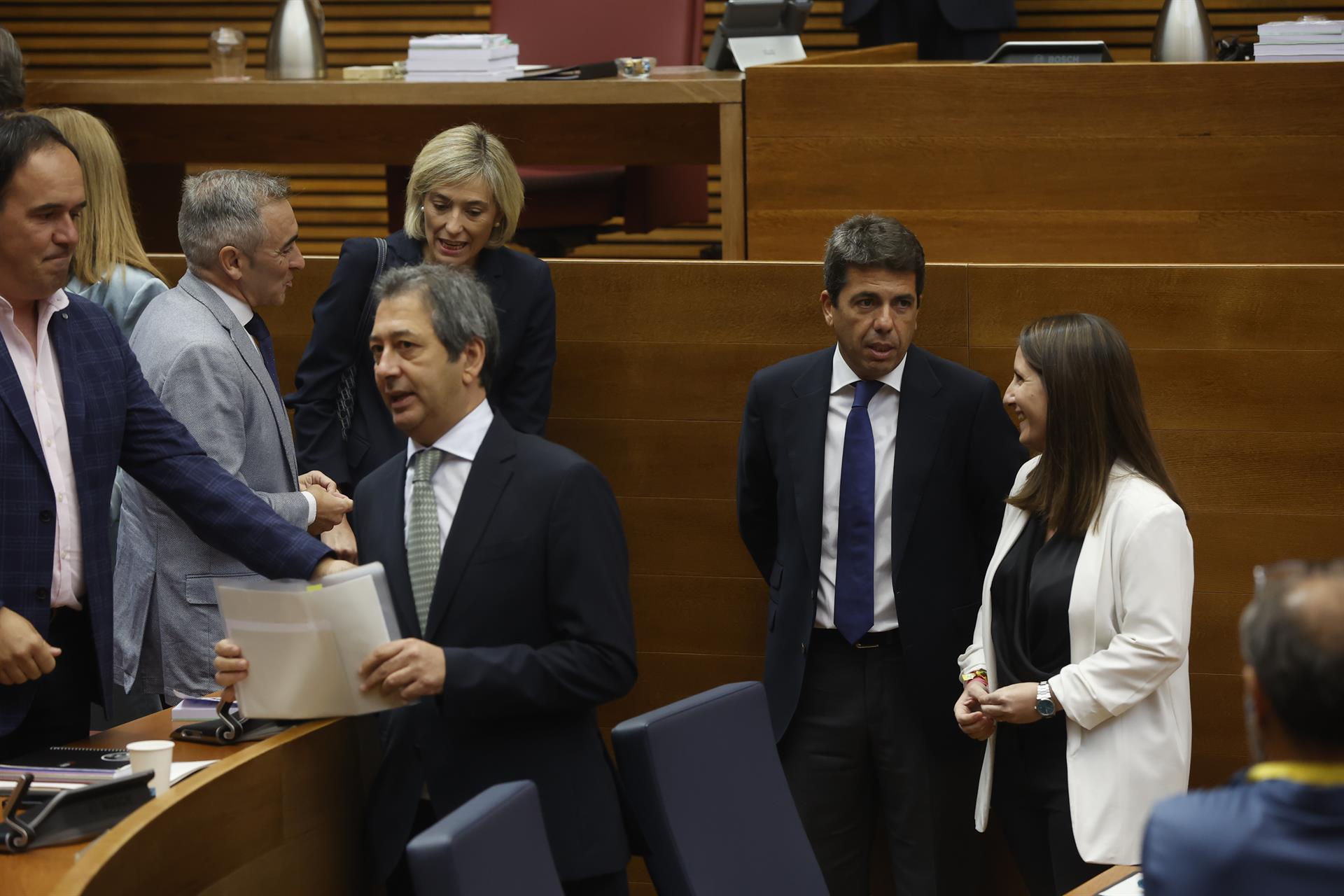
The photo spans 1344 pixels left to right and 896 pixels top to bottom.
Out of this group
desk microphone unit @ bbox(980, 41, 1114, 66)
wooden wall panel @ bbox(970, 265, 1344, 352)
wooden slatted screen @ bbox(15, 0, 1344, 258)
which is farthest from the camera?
wooden slatted screen @ bbox(15, 0, 1344, 258)

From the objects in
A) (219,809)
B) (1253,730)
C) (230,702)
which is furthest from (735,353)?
(1253,730)

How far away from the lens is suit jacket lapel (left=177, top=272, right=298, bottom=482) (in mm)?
3059

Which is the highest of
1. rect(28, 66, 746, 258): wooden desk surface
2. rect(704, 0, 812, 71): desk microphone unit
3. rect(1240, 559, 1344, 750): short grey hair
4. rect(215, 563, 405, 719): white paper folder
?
rect(704, 0, 812, 71): desk microphone unit

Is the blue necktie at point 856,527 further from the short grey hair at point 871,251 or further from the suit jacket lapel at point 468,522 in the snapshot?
the suit jacket lapel at point 468,522

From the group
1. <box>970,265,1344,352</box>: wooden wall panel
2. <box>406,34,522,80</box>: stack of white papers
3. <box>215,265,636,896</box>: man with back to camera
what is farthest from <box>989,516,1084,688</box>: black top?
<box>406,34,522,80</box>: stack of white papers

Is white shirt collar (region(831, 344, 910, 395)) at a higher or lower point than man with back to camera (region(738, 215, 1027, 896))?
higher

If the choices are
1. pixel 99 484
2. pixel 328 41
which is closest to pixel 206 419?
pixel 99 484

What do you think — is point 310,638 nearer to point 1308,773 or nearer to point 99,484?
point 99,484

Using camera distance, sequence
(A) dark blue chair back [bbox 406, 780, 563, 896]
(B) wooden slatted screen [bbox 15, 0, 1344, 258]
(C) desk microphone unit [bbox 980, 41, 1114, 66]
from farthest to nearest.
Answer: (B) wooden slatted screen [bbox 15, 0, 1344, 258], (C) desk microphone unit [bbox 980, 41, 1114, 66], (A) dark blue chair back [bbox 406, 780, 563, 896]

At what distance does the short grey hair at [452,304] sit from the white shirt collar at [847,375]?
95 centimetres

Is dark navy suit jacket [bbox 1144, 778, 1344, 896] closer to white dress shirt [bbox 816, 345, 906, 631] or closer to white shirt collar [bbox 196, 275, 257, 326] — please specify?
white dress shirt [bbox 816, 345, 906, 631]

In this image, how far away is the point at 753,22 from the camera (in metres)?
4.39

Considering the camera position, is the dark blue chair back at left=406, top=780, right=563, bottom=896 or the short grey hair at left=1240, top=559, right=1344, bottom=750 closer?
the short grey hair at left=1240, top=559, right=1344, bottom=750

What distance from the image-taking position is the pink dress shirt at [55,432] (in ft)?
8.30
